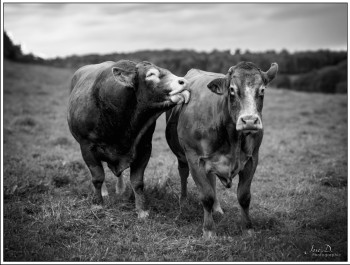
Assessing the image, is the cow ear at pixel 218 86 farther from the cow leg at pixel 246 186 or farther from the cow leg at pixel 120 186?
the cow leg at pixel 120 186

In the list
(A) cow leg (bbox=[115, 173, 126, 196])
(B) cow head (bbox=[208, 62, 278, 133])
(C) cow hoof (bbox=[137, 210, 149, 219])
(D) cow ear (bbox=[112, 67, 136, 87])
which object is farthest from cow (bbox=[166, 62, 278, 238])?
(A) cow leg (bbox=[115, 173, 126, 196])

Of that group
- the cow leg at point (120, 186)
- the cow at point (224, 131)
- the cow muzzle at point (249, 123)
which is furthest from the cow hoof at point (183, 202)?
the cow muzzle at point (249, 123)

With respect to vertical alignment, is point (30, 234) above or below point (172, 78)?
below

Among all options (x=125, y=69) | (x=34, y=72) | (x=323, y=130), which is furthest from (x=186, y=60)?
(x=125, y=69)

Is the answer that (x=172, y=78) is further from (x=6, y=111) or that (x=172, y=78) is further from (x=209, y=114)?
(x=6, y=111)

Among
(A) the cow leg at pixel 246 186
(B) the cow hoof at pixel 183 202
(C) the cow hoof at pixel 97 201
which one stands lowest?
(B) the cow hoof at pixel 183 202

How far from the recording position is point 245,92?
14.1ft

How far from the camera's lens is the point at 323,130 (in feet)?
43.7

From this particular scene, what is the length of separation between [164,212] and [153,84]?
1948 mm

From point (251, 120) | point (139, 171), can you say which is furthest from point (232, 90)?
point (139, 171)

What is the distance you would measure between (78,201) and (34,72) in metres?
22.5

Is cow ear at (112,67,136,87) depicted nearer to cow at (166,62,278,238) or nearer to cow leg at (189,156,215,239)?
cow at (166,62,278,238)

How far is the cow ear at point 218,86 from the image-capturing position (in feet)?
15.2
